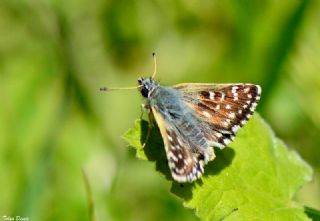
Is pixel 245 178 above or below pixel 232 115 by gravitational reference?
below

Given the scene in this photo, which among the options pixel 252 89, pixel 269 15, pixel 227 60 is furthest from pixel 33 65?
pixel 252 89

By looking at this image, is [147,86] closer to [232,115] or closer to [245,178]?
[232,115]

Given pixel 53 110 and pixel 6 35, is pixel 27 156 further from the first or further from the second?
pixel 6 35

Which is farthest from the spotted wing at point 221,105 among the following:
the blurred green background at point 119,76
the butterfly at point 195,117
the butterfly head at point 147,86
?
the blurred green background at point 119,76

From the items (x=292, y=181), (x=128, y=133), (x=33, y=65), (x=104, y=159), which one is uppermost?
(x=128, y=133)

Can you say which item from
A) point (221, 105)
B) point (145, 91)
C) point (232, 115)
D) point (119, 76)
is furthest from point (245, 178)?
point (119, 76)

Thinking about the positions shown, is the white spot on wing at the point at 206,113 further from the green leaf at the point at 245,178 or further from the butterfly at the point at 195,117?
the green leaf at the point at 245,178
